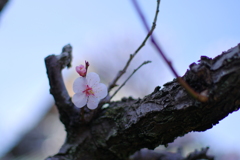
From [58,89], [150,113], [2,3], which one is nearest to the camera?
[150,113]

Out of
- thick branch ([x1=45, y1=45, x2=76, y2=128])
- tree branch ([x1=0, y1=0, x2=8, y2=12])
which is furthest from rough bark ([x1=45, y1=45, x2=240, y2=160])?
tree branch ([x1=0, y1=0, x2=8, y2=12])

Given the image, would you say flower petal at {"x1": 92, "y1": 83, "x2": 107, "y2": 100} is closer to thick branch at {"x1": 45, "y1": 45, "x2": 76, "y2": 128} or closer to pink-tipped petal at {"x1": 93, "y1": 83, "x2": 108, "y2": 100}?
pink-tipped petal at {"x1": 93, "y1": 83, "x2": 108, "y2": 100}

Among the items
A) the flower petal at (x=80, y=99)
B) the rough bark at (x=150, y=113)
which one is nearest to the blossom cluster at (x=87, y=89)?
the flower petal at (x=80, y=99)

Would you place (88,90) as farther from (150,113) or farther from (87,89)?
(150,113)

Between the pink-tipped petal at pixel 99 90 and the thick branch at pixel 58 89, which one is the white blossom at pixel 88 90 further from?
the thick branch at pixel 58 89

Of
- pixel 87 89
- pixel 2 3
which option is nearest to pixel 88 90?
pixel 87 89

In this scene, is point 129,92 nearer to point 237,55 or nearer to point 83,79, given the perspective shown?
point 83,79

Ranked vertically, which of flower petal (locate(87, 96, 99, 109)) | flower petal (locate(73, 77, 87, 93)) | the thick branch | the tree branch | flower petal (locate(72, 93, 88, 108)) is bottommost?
flower petal (locate(87, 96, 99, 109))
